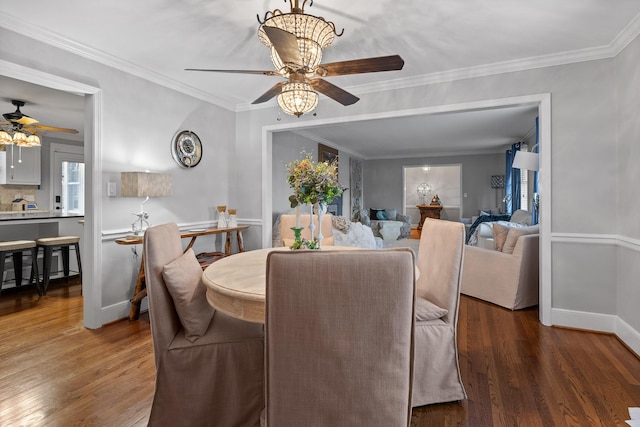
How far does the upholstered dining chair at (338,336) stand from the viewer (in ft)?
3.27

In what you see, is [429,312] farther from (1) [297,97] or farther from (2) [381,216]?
(2) [381,216]

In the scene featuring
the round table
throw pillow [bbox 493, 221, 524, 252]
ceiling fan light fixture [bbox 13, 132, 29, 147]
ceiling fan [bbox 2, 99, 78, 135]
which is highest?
ceiling fan [bbox 2, 99, 78, 135]

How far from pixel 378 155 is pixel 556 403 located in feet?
29.5

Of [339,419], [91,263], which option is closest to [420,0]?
[339,419]

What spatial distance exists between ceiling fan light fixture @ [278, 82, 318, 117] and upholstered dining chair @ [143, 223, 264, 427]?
1.08 meters

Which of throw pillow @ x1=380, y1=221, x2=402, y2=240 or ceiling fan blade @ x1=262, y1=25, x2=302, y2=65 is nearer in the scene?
ceiling fan blade @ x1=262, y1=25, x2=302, y2=65

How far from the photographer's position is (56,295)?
13.5ft

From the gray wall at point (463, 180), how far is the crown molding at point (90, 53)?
293 inches

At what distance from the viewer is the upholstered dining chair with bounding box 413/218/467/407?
189cm

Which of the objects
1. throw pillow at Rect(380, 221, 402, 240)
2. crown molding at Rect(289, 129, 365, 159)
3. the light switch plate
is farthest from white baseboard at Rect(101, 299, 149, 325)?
throw pillow at Rect(380, 221, 402, 240)

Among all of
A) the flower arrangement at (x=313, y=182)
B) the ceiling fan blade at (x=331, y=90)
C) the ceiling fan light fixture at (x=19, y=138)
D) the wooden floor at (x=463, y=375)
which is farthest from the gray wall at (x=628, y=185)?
the ceiling fan light fixture at (x=19, y=138)

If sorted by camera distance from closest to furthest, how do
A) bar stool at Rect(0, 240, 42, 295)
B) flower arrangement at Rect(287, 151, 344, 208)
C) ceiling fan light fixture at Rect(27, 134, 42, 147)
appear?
flower arrangement at Rect(287, 151, 344, 208)
bar stool at Rect(0, 240, 42, 295)
ceiling fan light fixture at Rect(27, 134, 42, 147)

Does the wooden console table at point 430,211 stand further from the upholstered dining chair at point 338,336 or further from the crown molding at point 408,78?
the upholstered dining chair at point 338,336

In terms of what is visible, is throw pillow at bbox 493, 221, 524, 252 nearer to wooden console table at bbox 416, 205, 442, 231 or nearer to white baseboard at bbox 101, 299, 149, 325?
white baseboard at bbox 101, 299, 149, 325
